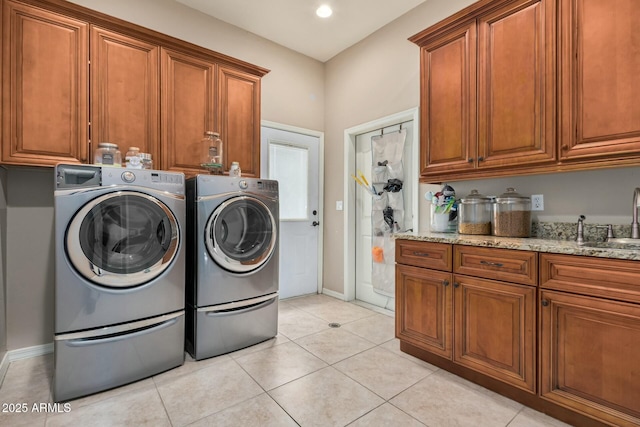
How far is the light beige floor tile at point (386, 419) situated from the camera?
5.06 feet

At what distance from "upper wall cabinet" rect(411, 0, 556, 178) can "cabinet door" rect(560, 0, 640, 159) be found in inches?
3.0

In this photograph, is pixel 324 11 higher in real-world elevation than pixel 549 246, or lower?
higher

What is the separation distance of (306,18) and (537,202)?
2713mm

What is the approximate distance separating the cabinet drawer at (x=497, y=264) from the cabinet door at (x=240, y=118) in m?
2.00

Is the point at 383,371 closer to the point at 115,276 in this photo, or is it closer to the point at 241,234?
the point at 241,234

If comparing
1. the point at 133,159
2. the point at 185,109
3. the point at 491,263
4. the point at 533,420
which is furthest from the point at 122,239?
the point at 533,420

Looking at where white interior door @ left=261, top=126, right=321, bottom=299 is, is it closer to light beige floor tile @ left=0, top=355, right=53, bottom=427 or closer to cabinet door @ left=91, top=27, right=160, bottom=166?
cabinet door @ left=91, top=27, right=160, bottom=166

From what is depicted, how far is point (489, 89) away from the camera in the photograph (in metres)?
2.05

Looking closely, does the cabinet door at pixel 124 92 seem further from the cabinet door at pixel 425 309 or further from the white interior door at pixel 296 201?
the cabinet door at pixel 425 309

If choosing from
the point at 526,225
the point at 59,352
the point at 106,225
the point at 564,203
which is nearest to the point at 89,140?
the point at 106,225

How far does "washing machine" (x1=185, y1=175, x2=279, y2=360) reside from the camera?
2.19 metres

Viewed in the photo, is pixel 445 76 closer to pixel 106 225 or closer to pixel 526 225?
pixel 526 225

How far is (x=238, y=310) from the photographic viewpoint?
7.71ft

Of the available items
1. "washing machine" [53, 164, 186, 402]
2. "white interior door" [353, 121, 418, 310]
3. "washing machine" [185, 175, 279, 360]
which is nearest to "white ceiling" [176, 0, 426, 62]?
"white interior door" [353, 121, 418, 310]
